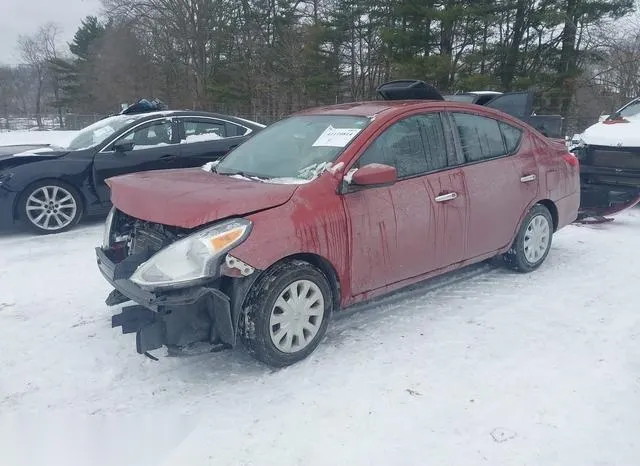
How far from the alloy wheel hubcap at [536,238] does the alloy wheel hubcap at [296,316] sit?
2560 mm

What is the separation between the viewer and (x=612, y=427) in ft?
9.10

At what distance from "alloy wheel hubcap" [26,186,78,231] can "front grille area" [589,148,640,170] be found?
23.7 feet

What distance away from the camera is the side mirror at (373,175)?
3.50m

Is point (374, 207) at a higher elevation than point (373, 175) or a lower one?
lower

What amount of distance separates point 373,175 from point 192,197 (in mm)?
1167

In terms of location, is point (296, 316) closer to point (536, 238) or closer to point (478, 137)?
point (478, 137)

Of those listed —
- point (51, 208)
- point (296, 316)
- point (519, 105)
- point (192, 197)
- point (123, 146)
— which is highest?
point (519, 105)

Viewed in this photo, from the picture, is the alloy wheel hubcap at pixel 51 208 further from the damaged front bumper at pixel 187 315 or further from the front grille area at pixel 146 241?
the damaged front bumper at pixel 187 315

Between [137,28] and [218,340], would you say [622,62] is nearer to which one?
[218,340]

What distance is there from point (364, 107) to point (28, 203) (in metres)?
4.59

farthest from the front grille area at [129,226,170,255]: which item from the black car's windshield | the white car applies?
the white car

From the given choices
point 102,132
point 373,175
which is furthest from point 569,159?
point 102,132

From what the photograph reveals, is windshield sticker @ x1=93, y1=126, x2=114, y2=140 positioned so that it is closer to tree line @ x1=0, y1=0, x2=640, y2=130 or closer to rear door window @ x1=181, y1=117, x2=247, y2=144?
rear door window @ x1=181, y1=117, x2=247, y2=144

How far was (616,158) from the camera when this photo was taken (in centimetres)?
751
